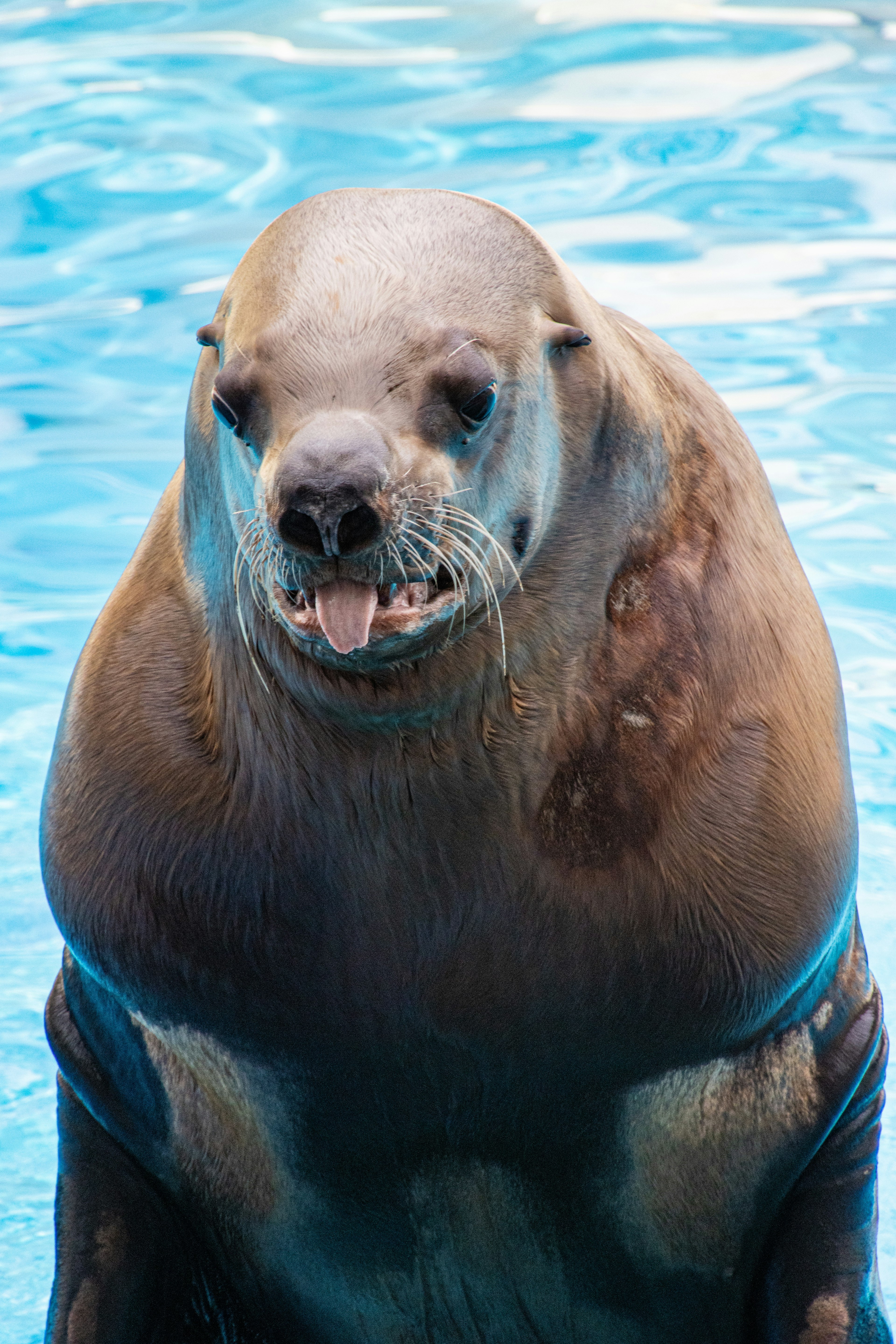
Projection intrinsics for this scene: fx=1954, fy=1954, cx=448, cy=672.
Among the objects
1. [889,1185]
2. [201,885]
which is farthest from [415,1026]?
[889,1185]

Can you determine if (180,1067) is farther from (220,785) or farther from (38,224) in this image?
(38,224)

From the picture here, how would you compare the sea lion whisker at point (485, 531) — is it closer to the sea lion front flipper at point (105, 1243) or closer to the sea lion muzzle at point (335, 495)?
the sea lion muzzle at point (335, 495)

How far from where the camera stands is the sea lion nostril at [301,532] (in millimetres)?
2283

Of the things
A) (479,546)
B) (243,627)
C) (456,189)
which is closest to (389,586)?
(479,546)

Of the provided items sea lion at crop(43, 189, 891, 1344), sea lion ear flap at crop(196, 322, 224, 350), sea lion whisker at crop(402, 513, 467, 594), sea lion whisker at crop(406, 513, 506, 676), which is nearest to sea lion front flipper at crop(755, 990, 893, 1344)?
sea lion at crop(43, 189, 891, 1344)

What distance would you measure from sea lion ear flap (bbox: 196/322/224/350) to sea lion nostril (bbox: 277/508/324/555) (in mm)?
562

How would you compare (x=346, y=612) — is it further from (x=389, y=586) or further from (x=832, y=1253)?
(x=832, y=1253)

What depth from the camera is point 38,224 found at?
409 inches

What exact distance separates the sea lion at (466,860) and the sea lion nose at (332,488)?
59 millimetres

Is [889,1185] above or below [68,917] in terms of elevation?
below

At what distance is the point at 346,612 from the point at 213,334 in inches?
24.2

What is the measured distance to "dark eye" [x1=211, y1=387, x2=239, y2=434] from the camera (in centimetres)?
253

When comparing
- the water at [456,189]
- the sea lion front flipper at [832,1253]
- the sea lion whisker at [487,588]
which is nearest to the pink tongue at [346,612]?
the sea lion whisker at [487,588]

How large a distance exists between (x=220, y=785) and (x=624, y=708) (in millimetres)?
608
